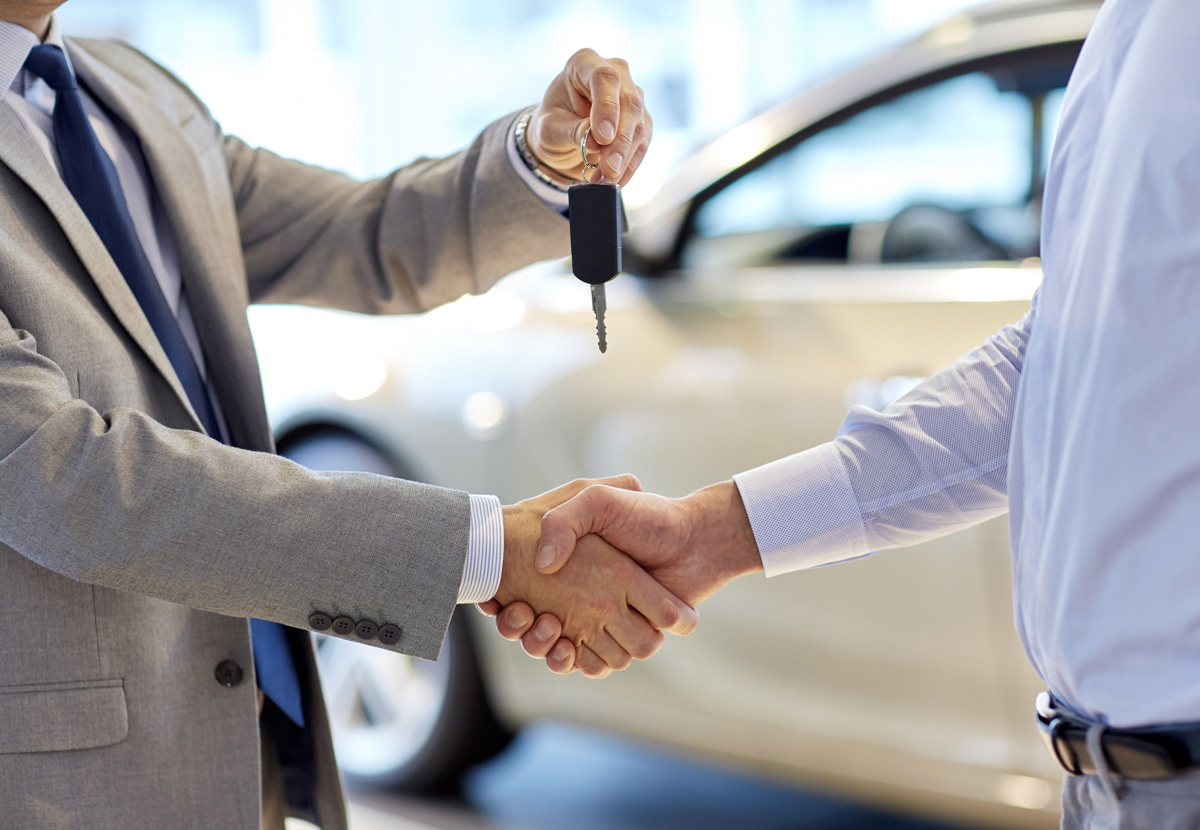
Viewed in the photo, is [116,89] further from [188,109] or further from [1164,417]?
[1164,417]

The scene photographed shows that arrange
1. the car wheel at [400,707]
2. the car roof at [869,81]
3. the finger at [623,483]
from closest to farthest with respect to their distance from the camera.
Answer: the finger at [623,483] < the car roof at [869,81] < the car wheel at [400,707]

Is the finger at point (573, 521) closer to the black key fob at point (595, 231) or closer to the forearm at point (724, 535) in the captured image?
the forearm at point (724, 535)

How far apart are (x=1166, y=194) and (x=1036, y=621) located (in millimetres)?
365

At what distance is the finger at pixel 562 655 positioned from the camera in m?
1.44

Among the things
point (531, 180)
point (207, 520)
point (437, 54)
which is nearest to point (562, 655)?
point (207, 520)

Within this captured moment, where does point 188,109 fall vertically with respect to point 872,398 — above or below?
above

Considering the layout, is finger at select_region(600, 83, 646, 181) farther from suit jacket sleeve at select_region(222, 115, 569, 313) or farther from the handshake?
the handshake

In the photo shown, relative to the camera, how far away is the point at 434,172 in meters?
1.64

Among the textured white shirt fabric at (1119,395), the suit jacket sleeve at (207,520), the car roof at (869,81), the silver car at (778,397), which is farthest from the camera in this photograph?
the car roof at (869,81)

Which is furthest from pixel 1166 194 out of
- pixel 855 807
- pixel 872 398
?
pixel 855 807

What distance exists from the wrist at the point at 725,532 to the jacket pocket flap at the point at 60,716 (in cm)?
69

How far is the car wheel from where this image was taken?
8.94 ft

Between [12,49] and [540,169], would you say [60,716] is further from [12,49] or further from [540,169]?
[540,169]

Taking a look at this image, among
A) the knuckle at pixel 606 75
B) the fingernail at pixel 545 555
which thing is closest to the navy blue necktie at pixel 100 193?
the fingernail at pixel 545 555
